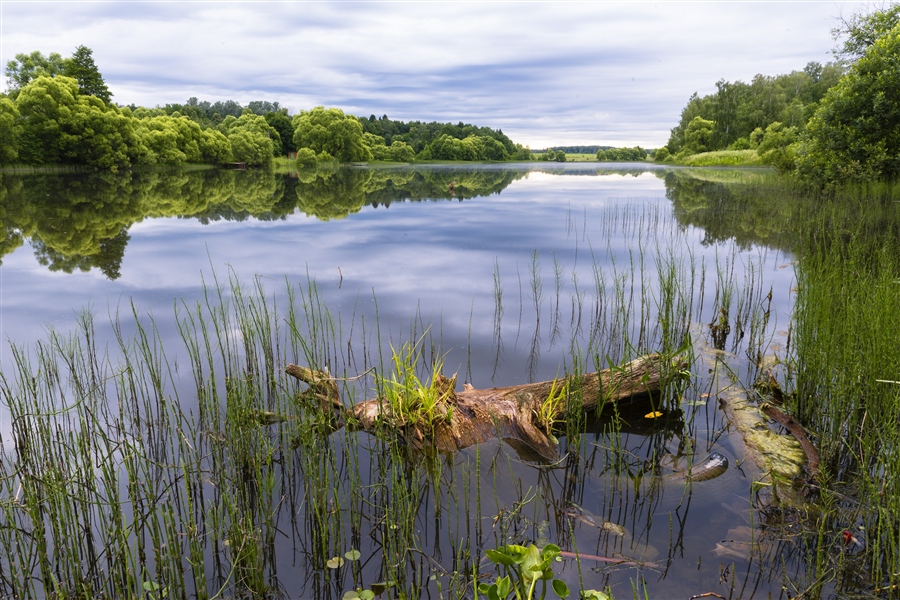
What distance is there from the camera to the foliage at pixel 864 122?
12.6 meters

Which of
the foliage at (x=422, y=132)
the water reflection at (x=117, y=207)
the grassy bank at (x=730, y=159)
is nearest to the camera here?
the water reflection at (x=117, y=207)

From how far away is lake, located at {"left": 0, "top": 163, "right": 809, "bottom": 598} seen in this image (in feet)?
9.00

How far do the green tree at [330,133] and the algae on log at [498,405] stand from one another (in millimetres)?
69418

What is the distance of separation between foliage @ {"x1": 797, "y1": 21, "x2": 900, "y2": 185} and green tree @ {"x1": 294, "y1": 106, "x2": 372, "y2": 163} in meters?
62.2

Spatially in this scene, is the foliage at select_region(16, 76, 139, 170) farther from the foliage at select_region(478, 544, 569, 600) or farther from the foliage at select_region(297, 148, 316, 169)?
the foliage at select_region(478, 544, 569, 600)

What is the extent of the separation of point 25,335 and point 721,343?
811 cm

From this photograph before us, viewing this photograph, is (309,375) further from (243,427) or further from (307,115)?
(307,115)

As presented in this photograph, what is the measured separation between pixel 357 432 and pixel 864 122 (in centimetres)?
1469

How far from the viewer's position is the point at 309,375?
4.09m

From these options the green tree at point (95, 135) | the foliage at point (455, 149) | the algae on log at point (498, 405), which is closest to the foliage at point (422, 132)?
the foliage at point (455, 149)

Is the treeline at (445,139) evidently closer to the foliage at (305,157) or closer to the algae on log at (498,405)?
the foliage at (305,157)

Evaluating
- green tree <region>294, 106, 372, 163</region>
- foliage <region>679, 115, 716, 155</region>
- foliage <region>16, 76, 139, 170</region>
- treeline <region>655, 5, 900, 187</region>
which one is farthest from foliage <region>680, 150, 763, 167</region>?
foliage <region>16, 76, 139, 170</region>

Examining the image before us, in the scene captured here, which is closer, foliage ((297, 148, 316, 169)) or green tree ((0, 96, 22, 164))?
green tree ((0, 96, 22, 164))

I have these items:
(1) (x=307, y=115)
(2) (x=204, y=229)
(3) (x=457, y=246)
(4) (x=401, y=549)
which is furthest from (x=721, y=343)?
(1) (x=307, y=115)
